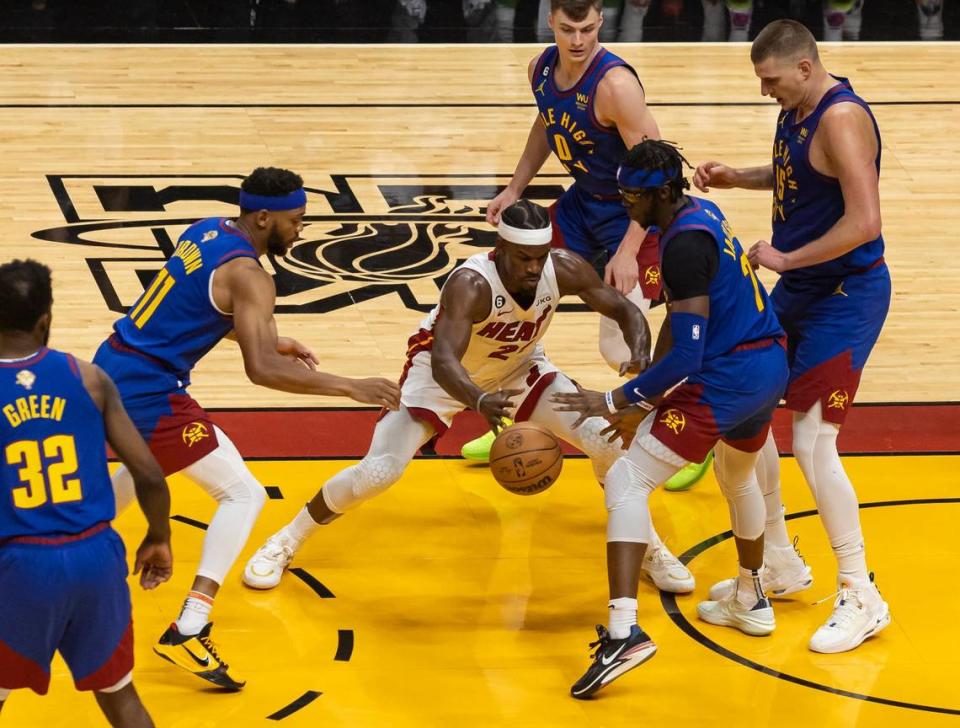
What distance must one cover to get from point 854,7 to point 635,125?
31.7ft

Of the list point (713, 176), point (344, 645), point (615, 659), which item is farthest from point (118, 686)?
point (713, 176)

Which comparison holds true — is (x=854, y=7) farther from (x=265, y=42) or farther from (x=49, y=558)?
(x=49, y=558)

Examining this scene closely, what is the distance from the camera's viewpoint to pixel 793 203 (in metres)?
6.15

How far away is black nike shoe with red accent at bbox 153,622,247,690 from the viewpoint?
17.7ft

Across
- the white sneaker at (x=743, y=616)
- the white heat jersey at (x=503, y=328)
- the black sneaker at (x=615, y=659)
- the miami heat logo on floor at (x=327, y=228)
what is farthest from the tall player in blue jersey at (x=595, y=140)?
the miami heat logo on floor at (x=327, y=228)

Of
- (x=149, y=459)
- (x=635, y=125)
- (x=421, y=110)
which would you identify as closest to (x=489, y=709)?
(x=149, y=459)

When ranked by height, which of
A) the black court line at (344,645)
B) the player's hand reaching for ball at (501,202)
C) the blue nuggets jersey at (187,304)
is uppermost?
the blue nuggets jersey at (187,304)

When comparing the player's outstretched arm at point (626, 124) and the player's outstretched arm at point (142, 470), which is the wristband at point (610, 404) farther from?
the player's outstretched arm at point (142, 470)

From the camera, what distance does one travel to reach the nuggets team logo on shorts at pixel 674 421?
5594mm

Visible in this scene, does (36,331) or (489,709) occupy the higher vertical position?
(36,331)

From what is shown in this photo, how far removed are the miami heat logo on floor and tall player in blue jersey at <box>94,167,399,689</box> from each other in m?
3.38

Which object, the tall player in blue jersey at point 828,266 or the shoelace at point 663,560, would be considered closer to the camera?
the tall player in blue jersey at point 828,266

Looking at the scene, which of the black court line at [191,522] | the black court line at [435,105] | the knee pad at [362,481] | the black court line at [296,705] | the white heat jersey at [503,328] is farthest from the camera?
the black court line at [435,105]

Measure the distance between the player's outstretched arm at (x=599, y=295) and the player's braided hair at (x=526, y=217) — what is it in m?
0.41
